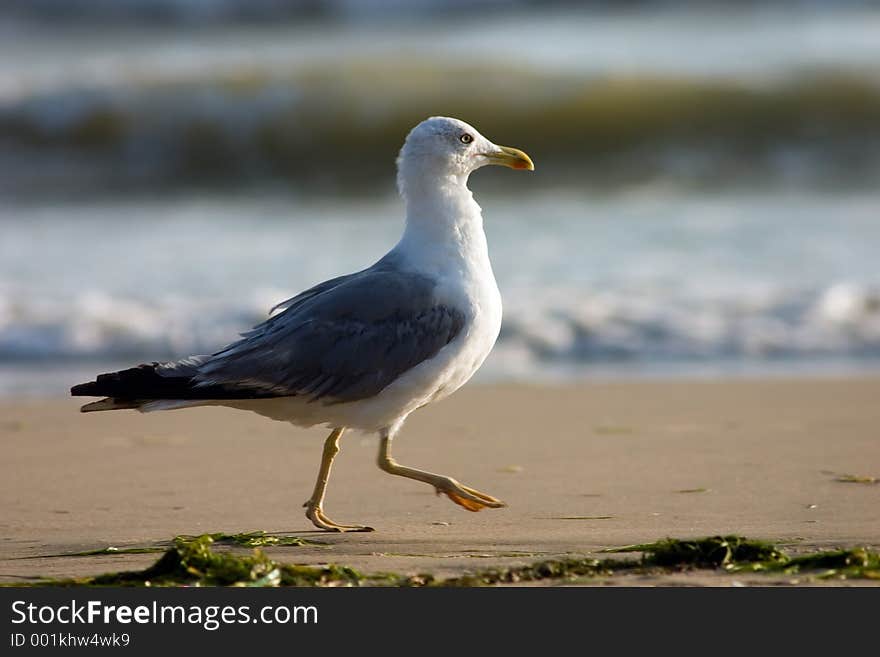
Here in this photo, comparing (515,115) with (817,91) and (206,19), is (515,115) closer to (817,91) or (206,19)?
(817,91)

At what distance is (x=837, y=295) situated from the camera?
898cm

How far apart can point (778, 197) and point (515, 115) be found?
12.2 feet

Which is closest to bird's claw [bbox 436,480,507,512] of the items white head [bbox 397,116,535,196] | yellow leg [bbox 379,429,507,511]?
yellow leg [bbox 379,429,507,511]

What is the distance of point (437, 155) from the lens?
5117mm

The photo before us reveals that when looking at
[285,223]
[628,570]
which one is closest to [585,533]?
[628,570]

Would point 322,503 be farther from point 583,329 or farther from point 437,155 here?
point 583,329

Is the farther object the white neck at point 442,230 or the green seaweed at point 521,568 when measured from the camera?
the white neck at point 442,230

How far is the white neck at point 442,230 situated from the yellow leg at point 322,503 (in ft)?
2.20

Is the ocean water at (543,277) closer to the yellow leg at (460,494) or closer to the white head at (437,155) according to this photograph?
the white head at (437,155)

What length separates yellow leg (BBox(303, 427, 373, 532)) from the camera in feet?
14.8

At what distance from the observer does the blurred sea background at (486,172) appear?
8711 mm

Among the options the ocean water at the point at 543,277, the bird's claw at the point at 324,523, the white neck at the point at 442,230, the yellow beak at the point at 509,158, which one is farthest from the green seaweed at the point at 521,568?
the ocean water at the point at 543,277

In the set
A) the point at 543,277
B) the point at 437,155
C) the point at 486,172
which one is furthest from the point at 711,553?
the point at 486,172

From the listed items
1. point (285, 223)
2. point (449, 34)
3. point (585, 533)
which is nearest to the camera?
point (585, 533)
